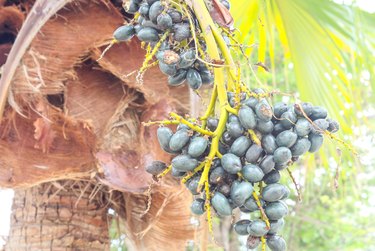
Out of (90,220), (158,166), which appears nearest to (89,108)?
(90,220)

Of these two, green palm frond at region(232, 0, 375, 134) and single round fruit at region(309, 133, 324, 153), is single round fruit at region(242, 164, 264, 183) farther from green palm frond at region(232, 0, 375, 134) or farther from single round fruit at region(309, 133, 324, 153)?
green palm frond at region(232, 0, 375, 134)

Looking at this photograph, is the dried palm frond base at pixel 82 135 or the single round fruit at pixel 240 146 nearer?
the single round fruit at pixel 240 146

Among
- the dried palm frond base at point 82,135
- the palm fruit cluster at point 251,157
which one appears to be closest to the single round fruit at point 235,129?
the palm fruit cluster at point 251,157

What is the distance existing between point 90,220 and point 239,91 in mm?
991

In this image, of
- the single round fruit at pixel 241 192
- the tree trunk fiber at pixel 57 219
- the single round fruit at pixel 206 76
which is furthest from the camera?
the tree trunk fiber at pixel 57 219

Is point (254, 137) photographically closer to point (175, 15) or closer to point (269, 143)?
point (269, 143)

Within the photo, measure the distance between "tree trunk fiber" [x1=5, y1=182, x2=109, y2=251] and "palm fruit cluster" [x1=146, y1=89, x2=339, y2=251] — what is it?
2.99 ft

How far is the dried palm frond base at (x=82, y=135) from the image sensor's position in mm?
1209

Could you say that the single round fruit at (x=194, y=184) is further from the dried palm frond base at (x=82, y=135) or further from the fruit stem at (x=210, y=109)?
the dried palm frond base at (x=82, y=135)

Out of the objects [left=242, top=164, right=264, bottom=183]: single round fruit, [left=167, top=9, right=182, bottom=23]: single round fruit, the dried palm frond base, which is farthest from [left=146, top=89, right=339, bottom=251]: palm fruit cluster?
the dried palm frond base

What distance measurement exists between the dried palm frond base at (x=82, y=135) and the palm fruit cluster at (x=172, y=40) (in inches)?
23.7

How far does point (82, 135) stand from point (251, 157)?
85cm

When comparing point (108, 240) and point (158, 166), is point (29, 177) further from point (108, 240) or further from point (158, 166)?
point (158, 166)

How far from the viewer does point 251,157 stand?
495 millimetres
